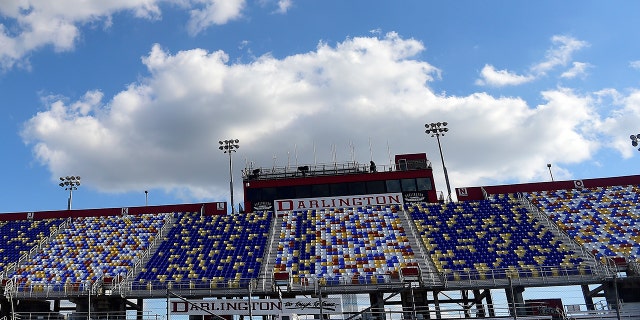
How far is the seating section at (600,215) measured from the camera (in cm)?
3291

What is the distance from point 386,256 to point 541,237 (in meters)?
12.3

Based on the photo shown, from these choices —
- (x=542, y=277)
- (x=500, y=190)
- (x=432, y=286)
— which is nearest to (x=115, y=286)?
(x=432, y=286)

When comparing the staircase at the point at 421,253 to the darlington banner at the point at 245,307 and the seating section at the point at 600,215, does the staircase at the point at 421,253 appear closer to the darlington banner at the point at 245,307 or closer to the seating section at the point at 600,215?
the seating section at the point at 600,215

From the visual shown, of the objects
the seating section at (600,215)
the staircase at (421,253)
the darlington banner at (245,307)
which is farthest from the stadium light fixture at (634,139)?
the darlington banner at (245,307)

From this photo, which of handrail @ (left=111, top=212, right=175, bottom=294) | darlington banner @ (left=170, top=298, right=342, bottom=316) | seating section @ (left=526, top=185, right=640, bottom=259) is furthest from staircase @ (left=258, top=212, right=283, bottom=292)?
seating section @ (left=526, top=185, right=640, bottom=259)

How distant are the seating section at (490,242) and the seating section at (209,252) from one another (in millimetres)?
13388

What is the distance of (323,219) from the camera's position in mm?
40594

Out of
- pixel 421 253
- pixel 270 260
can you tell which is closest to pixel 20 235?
pixel 270 260

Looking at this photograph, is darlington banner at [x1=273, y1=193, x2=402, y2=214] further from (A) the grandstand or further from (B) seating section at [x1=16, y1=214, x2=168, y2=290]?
(B) seating section at [x1=16, y1=214, x2=168, y2=290]

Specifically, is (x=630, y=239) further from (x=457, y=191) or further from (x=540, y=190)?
(x=457, y=191)

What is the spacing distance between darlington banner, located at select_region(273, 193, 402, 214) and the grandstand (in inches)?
3.8

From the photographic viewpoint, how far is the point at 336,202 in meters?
43.1

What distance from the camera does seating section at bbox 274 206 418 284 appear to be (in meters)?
30.8

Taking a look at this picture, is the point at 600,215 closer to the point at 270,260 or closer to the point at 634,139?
the point at 634,139
